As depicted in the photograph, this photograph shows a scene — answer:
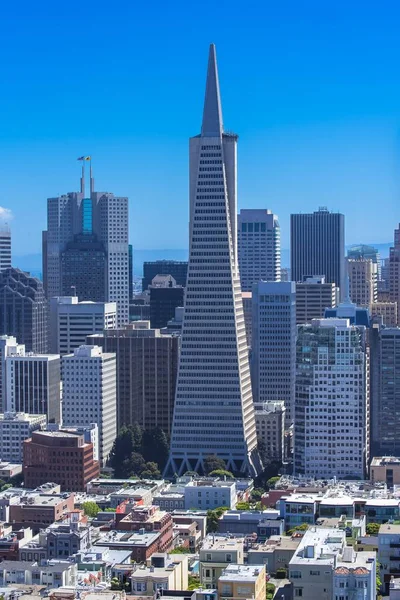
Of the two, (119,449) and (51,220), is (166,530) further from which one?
(51,220)

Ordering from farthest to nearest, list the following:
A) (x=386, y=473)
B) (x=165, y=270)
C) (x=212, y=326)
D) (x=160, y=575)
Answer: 1. (x=165, y=270)
2. (x=212, y=326)
3. (x=386, y=473)
4. (x=160, y=575)

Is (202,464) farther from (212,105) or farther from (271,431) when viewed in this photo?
(212,105)

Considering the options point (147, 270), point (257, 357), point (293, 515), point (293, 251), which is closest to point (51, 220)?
point (147, 270)

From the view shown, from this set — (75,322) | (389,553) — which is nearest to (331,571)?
(389,553)

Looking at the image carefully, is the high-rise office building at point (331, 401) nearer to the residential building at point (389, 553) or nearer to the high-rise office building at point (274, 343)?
the high-rise office building at point (274, 343)

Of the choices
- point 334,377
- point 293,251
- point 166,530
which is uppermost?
point 293,251

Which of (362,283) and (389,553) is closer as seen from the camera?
(389,553)
